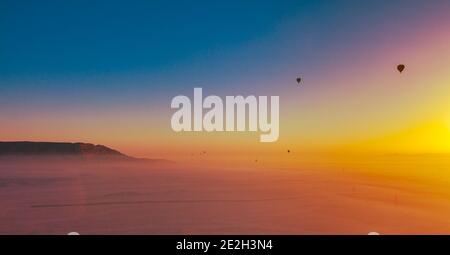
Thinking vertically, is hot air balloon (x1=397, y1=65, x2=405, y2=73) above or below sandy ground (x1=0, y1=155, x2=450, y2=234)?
above

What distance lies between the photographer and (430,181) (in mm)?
6246

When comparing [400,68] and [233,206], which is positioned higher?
[400,68]

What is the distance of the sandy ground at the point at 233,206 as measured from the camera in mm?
3541

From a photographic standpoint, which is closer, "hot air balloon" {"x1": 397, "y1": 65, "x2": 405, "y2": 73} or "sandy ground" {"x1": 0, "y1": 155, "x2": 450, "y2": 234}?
"sandy ground" {"x1": 0, "y1": 155, "x2": 450, "y2": 234}

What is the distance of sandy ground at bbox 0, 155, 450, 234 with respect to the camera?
3541 mm

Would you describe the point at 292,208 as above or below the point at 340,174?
below

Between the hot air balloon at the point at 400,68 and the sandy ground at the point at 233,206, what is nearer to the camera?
the sandy ground at the point at 233,206

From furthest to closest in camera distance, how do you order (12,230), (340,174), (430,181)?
(430,181) → (340,174) → (12,230)

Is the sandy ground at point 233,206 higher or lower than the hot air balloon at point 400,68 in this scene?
lower

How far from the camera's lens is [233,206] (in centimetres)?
427

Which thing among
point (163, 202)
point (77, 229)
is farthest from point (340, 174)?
point (77, 229)

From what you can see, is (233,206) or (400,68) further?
(233,206)
